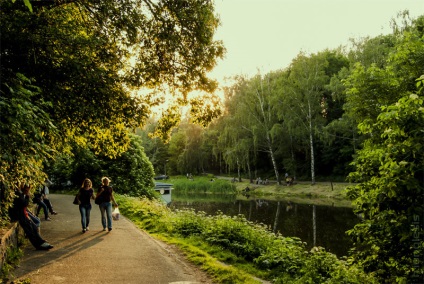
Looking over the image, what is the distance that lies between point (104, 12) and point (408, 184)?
8216 millimetres

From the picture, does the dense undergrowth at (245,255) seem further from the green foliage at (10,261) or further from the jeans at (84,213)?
the green foliage at (10,261)

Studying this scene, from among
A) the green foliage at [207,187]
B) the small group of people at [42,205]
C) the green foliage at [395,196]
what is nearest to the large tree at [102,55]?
the small group of people at [42,205]

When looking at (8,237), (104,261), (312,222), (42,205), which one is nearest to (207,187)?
(312,222)

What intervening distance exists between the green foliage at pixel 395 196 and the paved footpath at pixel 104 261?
3130 millimetres

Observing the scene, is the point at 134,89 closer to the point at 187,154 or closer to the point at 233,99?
the point at 233,99

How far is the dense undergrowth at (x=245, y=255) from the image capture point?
22.7ft

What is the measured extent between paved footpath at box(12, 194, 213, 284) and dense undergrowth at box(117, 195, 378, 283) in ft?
1.68

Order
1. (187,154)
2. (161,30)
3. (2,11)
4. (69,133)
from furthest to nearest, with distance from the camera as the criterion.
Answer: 1. (187,154)
2. (69,133)
3. (161,30)
4. (2,11)

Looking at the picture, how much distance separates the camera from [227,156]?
4375 centimetres

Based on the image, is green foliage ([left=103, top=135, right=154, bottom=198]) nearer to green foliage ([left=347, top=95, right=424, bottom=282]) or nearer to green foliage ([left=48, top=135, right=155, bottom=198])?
green foliage ([left=48, top=135, right=155, bottom=198])

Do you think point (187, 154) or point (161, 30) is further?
point (187, 154)

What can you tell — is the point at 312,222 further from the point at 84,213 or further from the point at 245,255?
the point at 84,213

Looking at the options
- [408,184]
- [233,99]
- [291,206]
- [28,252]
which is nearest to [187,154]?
[233,99]

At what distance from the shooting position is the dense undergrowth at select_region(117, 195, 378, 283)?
6906 mm
